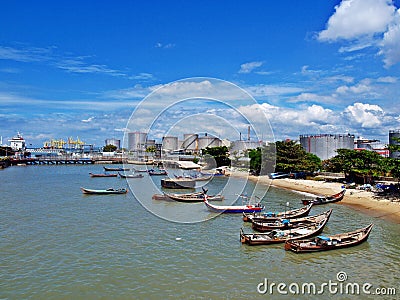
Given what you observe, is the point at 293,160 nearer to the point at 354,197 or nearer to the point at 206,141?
the point at 354,197

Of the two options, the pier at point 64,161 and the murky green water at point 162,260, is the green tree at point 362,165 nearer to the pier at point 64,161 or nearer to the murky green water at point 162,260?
the murky green water at point 162,260

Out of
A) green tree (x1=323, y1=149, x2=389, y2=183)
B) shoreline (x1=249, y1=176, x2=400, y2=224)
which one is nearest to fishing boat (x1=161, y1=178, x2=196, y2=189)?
shoreline (x1=249, y1=176, x2=400, y2=224)

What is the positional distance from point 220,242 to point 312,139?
4769 centimetres

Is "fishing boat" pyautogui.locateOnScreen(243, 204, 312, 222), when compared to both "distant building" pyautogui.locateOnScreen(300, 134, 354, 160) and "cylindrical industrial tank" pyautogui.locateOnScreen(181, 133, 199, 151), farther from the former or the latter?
"cylindrical industrial tank" pyautogui.locateOnScreen(181, 133, 199, 151)

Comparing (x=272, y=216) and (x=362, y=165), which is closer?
(x=272, y=216)

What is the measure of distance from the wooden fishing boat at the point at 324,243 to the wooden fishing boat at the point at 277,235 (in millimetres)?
1064

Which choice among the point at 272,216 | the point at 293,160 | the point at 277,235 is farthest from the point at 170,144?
the point at 277,235

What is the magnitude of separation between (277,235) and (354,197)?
60.8 ft

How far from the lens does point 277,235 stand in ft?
70.3

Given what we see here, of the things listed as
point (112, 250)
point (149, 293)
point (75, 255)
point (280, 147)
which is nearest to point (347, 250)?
point (149, 293)

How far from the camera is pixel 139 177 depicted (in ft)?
210

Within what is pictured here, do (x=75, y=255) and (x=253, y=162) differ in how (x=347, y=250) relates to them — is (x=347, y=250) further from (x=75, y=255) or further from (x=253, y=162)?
(x=253, y=162)

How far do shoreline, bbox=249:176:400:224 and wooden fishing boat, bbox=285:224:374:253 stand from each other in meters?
8.21

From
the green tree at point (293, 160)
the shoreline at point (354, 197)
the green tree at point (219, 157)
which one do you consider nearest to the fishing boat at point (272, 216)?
the shoreline at point (354, 197)
